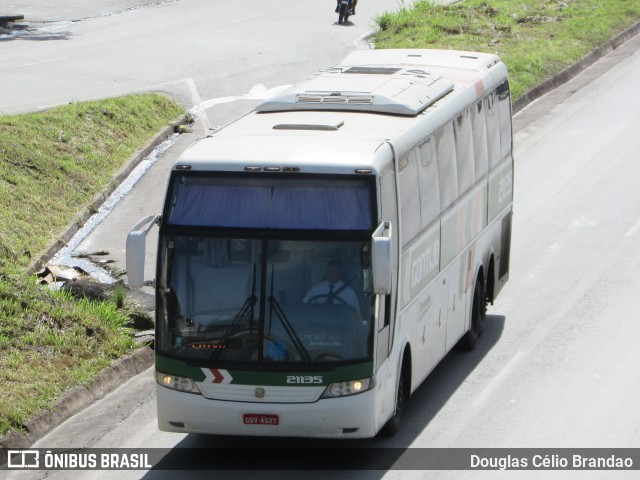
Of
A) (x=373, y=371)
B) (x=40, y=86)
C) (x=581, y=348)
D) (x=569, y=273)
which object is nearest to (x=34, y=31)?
(x=40, y=86)

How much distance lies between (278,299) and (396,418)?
2105 mm

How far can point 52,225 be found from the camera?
18.5 metres

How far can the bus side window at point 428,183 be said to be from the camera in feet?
39.5

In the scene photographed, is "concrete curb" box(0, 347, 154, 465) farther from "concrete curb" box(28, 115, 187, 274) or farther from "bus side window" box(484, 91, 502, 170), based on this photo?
"bus side window" box(484, 91, 502, 170)

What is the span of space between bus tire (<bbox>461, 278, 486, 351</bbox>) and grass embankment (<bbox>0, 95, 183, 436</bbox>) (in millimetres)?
3942

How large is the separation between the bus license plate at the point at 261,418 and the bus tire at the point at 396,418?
1509 mm

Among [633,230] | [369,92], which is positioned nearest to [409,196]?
[369,92]

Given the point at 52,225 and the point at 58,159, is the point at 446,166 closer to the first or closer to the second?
the point at 52,225

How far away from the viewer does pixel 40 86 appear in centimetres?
2647

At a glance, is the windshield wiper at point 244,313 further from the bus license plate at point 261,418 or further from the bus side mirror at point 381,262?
the bus side mirror at point 381,262

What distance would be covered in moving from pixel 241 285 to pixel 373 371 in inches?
52.9

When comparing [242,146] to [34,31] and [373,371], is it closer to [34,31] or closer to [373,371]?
[373,371]

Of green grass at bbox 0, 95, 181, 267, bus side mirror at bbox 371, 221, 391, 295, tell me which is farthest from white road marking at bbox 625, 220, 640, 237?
bus side mirror at bbox 371, 221, 391, 295

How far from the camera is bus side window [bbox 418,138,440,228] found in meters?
12.1
